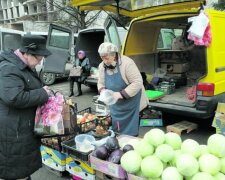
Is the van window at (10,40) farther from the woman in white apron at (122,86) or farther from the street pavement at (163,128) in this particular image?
the woman in white apron at (122,86)

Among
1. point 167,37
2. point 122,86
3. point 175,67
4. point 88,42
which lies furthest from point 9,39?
point 122,86

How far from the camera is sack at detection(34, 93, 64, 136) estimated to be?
93.2 inches

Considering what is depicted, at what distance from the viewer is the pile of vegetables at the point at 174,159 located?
1.78m

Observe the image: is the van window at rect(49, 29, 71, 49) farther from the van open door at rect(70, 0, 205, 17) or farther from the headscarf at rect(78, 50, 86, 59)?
the van open door at rect(70, 0, 205, 17)

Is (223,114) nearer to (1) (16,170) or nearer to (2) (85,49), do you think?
(1) (16,170)

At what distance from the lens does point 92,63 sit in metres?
9.42

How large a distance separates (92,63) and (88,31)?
1282mm

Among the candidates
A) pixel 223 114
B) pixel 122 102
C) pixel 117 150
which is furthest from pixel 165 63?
pixel 117 150

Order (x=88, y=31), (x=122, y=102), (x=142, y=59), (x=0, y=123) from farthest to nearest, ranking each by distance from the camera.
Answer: (x=88, y=31), (x=142, y=59), (x=122, y=102), (x=0, y=123)

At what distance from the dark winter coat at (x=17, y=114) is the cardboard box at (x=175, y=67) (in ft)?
16.9

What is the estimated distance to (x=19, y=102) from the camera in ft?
7.07

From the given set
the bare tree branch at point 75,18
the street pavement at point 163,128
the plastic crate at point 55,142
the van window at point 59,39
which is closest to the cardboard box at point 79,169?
the plastic crate at point 55,142

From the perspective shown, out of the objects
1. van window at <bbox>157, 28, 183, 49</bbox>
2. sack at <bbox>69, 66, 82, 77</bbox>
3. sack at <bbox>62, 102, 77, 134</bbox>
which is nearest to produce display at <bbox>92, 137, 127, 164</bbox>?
sack at <bbox>62, 102, 77, 134</bbox>

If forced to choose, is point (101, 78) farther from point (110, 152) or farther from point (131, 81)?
point (110, 152)
